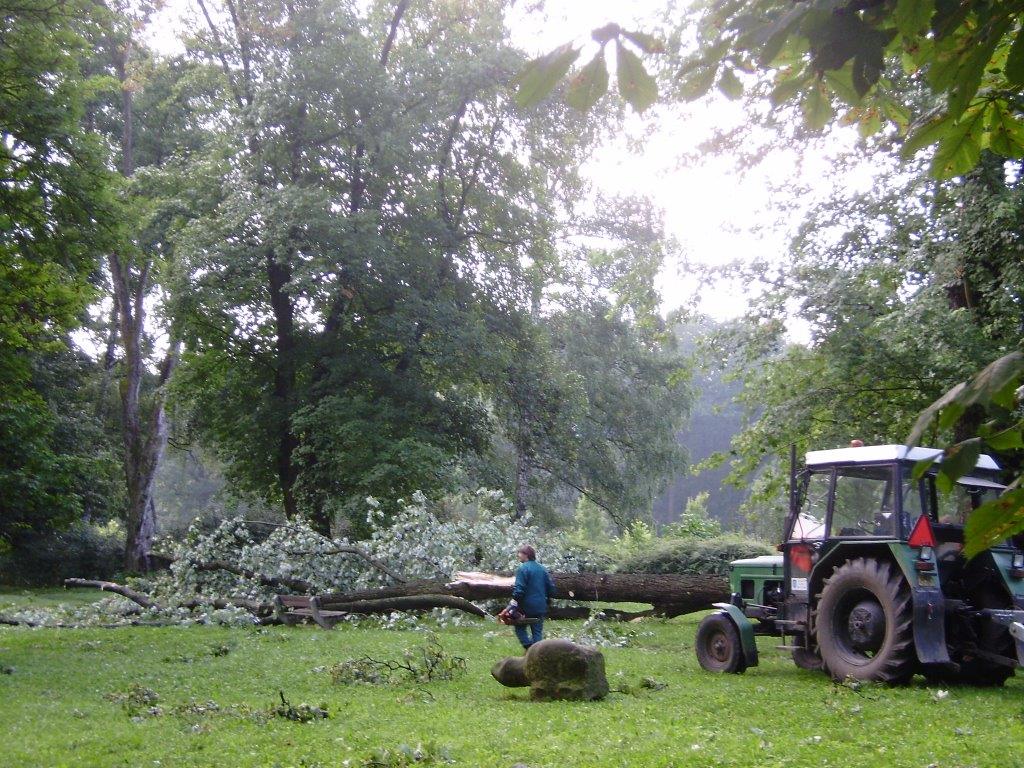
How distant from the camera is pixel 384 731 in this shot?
7.20 meters

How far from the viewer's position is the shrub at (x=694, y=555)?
21.4 metres

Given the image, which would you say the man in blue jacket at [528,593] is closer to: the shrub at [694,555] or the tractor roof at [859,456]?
the tractor roof at [859,456]

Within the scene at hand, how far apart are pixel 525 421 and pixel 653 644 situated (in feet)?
45.0

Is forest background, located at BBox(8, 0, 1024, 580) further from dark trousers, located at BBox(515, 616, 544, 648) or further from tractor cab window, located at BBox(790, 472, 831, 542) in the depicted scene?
dark trousers, located at BBox(515, 616, 544, 648)

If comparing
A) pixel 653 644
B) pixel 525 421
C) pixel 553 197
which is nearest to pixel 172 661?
pixel 653 644

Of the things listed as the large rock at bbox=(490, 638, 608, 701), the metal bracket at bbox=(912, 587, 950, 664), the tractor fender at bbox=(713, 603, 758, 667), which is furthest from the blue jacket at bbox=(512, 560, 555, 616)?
the metal bracket at bbox=(912, 587, 950, 664)

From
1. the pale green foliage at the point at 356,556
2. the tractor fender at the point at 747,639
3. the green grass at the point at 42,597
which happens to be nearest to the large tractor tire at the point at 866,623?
the tractor fender at the point at 747,639

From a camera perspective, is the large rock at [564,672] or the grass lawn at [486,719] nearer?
the grass lawn at [486,719]

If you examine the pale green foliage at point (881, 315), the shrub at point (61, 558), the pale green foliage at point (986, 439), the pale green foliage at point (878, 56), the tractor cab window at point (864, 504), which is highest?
the pale green foliage at point (881, 315)

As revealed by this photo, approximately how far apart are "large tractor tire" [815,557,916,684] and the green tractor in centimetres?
1

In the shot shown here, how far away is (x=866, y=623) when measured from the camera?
9.55 meters

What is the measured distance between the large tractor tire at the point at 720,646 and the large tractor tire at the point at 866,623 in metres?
0.97

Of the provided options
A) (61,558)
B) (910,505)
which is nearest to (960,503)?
(910,505)

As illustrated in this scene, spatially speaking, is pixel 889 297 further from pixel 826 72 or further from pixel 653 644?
pixel 826 72
